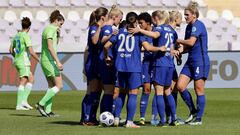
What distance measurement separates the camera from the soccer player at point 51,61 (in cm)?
1448

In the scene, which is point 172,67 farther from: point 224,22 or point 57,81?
point 224,22

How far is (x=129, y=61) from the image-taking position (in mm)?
11750

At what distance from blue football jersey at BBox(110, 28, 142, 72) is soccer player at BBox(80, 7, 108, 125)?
592 mm

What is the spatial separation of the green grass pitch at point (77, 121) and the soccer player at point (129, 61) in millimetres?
485

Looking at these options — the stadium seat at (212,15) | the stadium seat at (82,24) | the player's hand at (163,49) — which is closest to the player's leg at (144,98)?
the player's hand at (163,49)

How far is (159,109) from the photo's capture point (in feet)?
39.6

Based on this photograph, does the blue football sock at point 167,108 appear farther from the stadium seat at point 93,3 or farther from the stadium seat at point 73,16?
the stadium seat at point 93,3

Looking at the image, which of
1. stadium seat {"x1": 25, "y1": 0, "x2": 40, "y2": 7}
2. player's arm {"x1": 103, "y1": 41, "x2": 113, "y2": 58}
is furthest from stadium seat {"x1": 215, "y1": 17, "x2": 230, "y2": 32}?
player's arm {"x1": 103, "y1": 41, "x2": 113, "y2": 58}

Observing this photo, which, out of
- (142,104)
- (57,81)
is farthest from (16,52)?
Answer: (142,104)

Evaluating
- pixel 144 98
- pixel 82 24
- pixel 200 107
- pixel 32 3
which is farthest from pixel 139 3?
pixel 200 107

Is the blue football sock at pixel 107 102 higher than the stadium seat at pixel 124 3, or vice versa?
the stadium seat at pixel 124 3

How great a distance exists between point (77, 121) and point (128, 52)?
2.12 meters

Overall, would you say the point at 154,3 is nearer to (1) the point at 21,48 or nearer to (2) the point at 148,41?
(1) the point at 21,48

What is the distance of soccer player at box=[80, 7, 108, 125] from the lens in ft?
40.4
